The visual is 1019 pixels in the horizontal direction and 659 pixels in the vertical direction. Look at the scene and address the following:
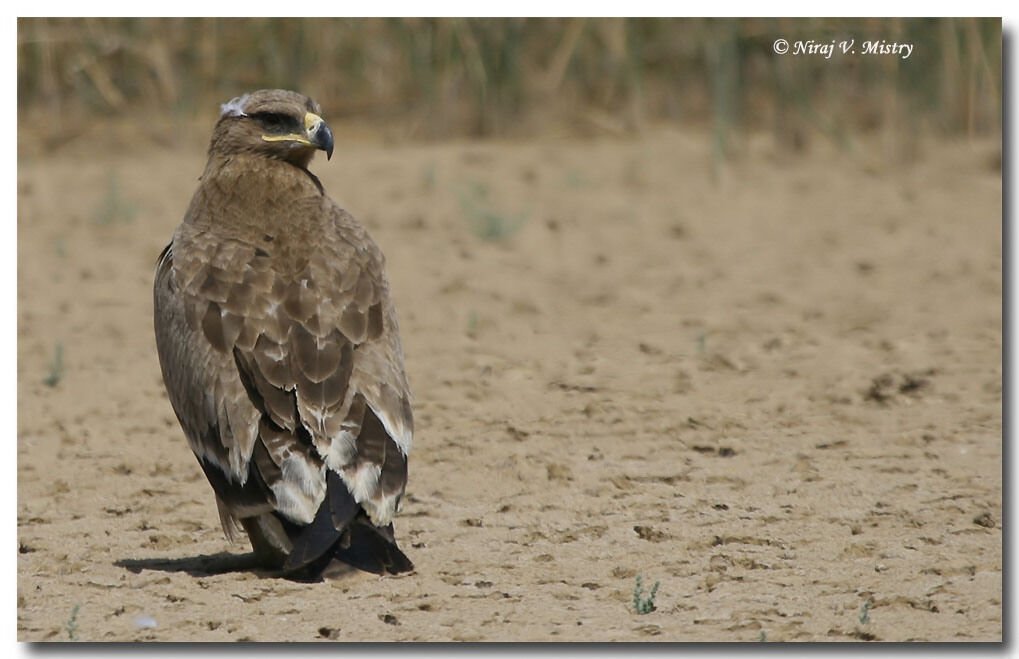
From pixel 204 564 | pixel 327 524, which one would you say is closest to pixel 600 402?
pixel 204 564

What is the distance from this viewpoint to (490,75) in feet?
40.1

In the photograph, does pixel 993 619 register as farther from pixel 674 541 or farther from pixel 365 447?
pixel 365 447

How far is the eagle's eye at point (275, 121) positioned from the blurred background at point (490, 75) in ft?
18.2

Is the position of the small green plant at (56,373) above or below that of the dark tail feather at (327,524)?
above

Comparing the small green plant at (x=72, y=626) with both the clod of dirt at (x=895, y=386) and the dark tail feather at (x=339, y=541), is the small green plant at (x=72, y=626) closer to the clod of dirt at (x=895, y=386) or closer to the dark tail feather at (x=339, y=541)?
the dark tail feather at (x=339, y=541)

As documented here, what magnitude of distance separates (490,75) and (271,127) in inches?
239

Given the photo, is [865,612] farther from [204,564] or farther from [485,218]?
[485,218]

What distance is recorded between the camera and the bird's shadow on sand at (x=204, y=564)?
17.9ft

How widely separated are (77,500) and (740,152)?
23.7ft

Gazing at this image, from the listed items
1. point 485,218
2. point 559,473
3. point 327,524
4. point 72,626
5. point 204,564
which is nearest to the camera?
point 72,626

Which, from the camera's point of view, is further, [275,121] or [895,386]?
[895,386]

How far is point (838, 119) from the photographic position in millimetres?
12328

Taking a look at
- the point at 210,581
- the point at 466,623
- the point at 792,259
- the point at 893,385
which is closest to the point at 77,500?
the point at 210,581

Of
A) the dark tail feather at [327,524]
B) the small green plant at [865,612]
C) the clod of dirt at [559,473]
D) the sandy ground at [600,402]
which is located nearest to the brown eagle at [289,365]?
the dark tail feather at [327,524]
